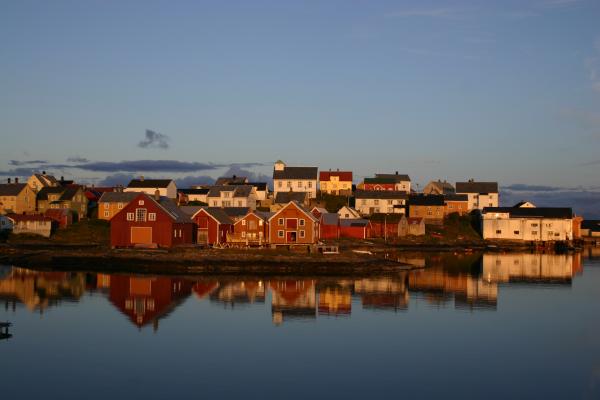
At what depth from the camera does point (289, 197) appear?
3241 inches

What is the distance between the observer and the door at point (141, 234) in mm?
54156

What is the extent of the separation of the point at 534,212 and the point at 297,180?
2879 centimetres

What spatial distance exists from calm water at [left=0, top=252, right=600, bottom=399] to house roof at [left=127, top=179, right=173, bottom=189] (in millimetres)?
39533

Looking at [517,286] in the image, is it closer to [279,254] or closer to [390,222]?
[279,254]

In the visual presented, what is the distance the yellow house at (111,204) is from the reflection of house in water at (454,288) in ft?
122

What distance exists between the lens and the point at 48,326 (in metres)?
27.8

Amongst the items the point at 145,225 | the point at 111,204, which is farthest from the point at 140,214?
the point at 111,204

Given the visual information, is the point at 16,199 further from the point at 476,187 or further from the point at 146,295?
the point at 476,187

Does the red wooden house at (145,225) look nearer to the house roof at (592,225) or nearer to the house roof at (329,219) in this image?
the house roof at (329,219)

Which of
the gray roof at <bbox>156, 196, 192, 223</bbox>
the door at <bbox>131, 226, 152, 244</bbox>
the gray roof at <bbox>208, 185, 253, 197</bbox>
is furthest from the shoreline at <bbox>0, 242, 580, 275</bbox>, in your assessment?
the gray roof at <bbox>208, 185, 253, 197</bbox>

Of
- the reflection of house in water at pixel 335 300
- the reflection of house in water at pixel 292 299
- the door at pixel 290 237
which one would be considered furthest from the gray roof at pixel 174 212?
the reflection of house in water at pixel 335 300

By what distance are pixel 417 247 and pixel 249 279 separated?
34.3 meters

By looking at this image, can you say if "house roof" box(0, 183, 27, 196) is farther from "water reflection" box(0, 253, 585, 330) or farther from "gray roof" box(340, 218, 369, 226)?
"gray roof" box(340, 218, 369, 226)

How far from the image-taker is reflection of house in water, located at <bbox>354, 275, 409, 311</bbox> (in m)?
34.0
